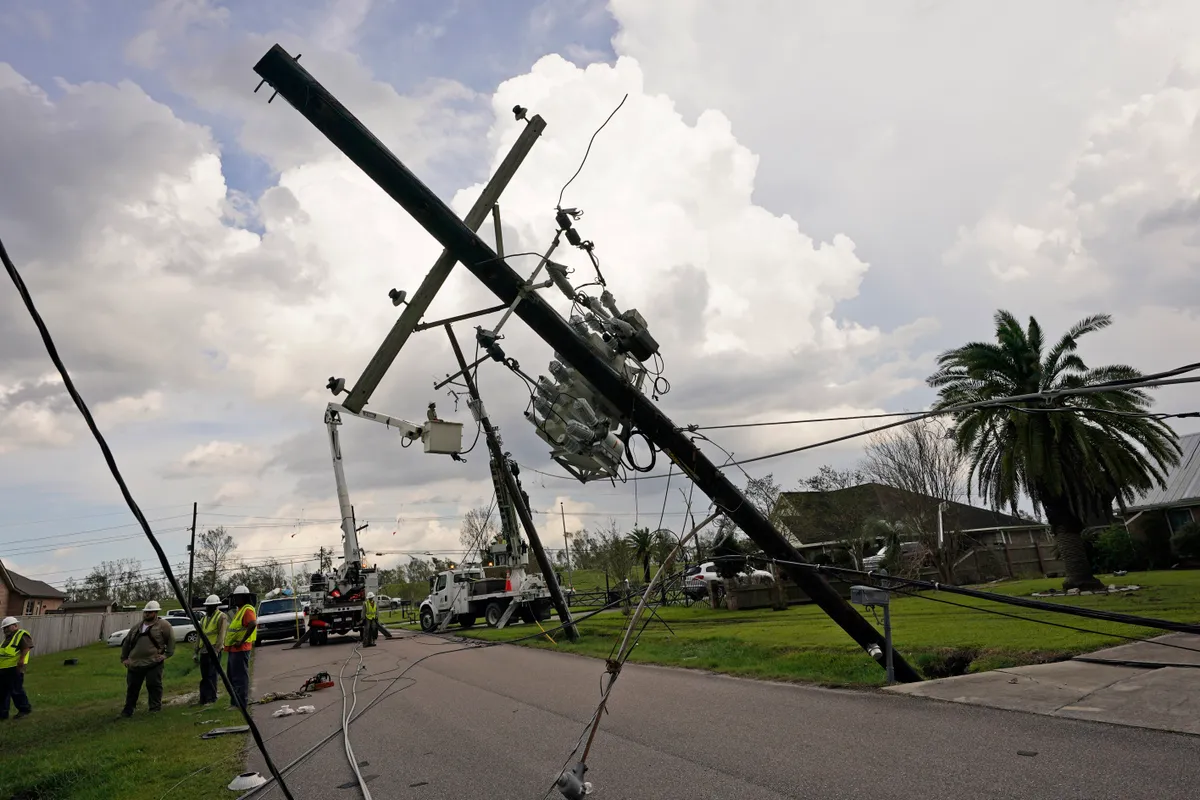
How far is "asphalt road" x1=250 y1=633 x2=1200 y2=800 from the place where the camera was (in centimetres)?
533

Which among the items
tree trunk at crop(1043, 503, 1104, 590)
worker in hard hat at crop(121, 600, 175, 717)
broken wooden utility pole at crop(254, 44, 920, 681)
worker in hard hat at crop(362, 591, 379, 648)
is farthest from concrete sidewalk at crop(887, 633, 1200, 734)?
worker in hard hat at crop(362, 591, 379, 648)

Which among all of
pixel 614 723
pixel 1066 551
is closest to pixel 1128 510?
pixel 1066 551

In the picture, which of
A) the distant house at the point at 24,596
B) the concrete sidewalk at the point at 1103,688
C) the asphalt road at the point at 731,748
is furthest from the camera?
the distant house at the point at 24,596

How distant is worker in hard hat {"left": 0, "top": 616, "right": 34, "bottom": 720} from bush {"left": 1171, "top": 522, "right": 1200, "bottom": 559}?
39904 millimetres

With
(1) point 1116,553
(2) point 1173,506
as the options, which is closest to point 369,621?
(1) point 1116,553

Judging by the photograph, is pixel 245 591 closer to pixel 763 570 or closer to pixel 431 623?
pixel 431 623

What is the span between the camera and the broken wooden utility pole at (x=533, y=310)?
248 inches

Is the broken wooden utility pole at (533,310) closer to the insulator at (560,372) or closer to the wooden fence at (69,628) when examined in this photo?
the insulator at (560,372)

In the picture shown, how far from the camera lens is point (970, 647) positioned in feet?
35.6

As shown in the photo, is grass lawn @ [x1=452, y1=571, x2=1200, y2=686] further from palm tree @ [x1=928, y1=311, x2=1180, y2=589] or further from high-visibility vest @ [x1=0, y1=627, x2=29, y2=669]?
high-visibility vest @ [x1=0, y1=627, x2=29, y2=669]

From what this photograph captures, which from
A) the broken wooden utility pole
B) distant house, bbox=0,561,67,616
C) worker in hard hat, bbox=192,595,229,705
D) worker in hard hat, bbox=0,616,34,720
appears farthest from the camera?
distant house, bbox=0,561,67,616

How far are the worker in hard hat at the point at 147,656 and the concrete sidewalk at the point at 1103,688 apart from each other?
1099 cm

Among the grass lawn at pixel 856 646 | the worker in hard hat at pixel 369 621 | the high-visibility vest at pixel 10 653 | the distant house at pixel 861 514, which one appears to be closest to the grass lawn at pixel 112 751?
the high-visibility vest at pixel 10 653

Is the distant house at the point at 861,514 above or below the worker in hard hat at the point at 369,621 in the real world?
above
